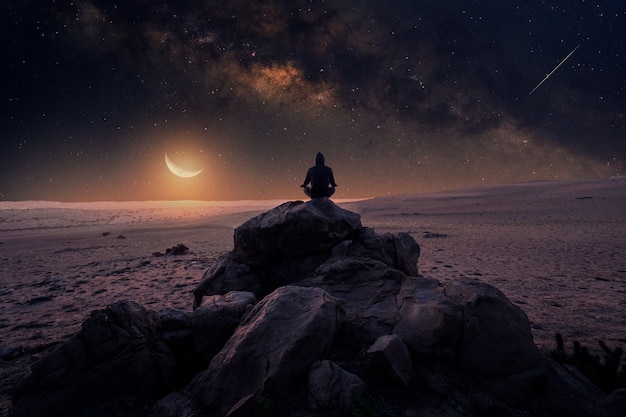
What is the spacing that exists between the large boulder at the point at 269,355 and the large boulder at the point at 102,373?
0.70 m

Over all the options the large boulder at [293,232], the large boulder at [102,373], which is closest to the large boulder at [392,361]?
the large boulder at [102,373]

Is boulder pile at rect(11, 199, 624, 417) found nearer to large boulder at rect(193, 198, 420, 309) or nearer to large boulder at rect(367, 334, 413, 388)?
large boulder at rect(367, 334, 413, 388)

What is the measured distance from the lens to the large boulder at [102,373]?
13.2ft

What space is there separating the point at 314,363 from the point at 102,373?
2.94m

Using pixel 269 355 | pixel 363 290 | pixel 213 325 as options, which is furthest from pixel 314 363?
pixel 363 290

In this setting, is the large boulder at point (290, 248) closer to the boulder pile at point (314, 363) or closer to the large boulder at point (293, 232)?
the large boulder at point (293, 232)

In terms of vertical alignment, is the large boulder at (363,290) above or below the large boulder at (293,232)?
below

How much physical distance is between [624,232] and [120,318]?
78.4 feet

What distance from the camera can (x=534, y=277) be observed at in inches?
409

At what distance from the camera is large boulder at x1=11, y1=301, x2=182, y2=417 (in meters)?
4.02

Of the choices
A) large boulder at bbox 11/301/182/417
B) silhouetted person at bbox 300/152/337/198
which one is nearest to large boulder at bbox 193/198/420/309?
silhouetted person at bbox 300/152/337/198

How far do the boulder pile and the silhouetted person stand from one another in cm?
479

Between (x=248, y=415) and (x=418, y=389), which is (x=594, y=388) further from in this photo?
(x=248, y=415)

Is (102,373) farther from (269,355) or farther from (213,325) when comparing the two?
(269,355)
